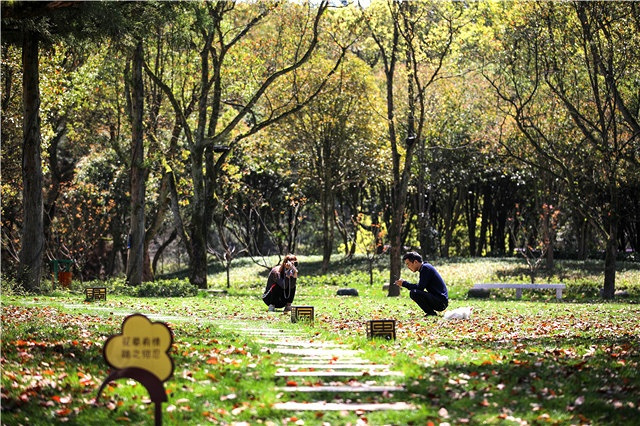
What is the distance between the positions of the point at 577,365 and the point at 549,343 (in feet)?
10.3

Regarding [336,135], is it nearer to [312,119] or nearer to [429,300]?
[312,119]

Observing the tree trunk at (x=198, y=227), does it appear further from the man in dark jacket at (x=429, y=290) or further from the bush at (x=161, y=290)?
the man in dark jacket at (x=429, y=290)

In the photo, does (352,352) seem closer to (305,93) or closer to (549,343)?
(549,343)

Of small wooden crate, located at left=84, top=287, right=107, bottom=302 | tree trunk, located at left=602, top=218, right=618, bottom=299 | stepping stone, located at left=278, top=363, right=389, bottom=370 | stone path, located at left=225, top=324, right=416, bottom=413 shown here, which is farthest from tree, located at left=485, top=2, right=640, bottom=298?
stepping stone, located at left=278, top=363, right=389, bottom=370

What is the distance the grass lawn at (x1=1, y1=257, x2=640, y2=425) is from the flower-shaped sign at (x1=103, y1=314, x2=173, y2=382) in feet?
3.53

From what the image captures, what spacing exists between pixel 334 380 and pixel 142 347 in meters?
3.13

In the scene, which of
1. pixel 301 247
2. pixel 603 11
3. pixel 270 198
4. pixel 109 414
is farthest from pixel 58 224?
pixel 109 414

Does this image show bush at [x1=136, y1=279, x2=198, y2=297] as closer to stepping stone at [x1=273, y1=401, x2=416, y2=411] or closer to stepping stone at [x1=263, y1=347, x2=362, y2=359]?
stepping stone at [x1=263, y1=347, x2=362, y2=359]

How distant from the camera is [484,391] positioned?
9.93 meters

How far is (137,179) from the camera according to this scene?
3372 cm

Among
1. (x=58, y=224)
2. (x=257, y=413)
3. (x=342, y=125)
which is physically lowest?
(x=257, y=413)

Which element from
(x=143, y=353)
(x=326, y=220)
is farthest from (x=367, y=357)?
(x=326, y=220)

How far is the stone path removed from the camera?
30.1 ft

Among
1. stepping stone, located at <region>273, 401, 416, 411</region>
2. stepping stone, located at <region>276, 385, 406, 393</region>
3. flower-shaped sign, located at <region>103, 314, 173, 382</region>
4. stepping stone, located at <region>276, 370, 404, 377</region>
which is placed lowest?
stepping stone, located at <region>273, 401, 416, 411</region>
